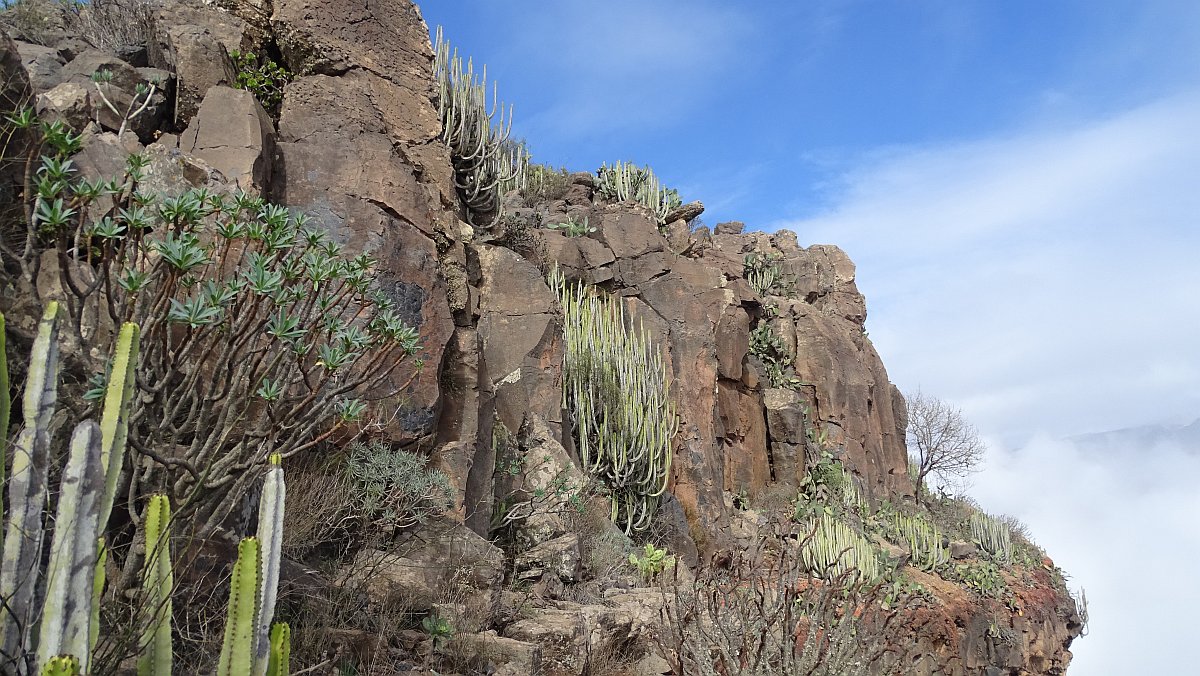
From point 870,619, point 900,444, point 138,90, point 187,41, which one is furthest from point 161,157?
point 900,444

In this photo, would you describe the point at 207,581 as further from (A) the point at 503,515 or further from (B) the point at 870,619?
(B) the point at 870,619

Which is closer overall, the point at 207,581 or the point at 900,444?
the point at 207,581

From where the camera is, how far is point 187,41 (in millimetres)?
5688

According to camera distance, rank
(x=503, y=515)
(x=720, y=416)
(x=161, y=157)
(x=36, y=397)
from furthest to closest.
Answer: (x=720, y=416)
(x=503, y=515)
(x=161, y=157)
(x=36, y=397)

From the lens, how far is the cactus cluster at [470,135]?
25.6 feet

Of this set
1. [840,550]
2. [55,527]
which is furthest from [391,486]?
[840,550]

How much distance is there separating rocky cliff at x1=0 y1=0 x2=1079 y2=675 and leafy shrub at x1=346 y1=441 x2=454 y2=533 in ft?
0.73

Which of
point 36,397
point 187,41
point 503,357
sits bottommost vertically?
point 36,397

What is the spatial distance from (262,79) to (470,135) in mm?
2391

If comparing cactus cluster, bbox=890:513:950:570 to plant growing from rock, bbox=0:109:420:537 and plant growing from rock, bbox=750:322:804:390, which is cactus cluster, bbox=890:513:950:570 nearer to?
plant growing from rock, bbox=750:322:804:390

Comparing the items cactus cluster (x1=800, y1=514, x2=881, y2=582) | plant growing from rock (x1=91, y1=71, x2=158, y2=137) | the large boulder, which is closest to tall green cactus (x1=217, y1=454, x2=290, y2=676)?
the large boulder

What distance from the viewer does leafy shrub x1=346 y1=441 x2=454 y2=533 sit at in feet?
15.3

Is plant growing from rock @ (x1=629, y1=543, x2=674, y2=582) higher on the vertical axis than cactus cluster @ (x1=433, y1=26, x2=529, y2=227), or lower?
lower

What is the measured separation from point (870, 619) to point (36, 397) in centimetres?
458
